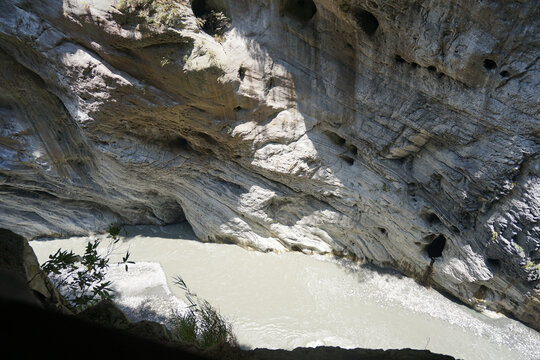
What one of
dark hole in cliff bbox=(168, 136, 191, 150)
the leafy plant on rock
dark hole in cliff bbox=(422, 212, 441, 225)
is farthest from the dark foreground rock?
dark hole in cliff bbox=(168, 136, 191, 150)

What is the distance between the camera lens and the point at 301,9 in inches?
264

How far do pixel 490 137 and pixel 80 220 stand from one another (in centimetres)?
1186

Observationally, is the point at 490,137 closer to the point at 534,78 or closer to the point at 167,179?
the point at 534,78

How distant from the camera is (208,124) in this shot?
7.72 meters

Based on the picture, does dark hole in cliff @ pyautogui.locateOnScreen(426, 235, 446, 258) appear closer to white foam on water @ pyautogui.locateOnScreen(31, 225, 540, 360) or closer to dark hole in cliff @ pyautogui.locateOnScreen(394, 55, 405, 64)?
white foam on water @ pyautogui.locateOnScreen(31, 225, 540, 360)

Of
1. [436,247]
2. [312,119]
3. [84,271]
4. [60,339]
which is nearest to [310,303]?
[436,247]

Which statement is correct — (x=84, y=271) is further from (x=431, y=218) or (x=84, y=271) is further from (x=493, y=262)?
(x=493, y=262)

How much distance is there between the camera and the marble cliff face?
17.6 feet

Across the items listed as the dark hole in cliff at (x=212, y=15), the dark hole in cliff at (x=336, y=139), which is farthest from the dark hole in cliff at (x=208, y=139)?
the dark hole in cliff at (x=336, y=139)

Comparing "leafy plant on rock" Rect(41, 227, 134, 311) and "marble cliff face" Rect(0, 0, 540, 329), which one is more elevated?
"marble cliff face" Rect(0, 0, 540, 329)

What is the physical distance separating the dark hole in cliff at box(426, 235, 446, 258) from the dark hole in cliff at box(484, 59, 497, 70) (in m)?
4.10

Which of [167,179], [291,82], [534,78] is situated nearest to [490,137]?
[534,78]

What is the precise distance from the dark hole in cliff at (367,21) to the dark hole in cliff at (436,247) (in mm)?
5020

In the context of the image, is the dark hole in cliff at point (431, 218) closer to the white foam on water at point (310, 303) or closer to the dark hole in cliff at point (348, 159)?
the white foam on water at point (310, 303)
